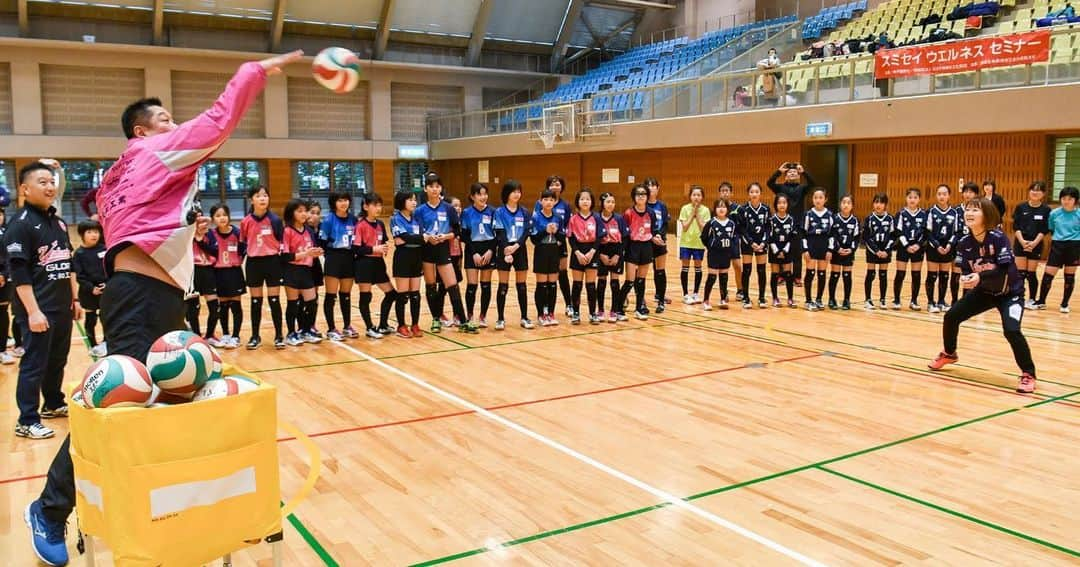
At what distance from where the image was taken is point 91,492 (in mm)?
2625

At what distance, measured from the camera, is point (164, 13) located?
79.9ft

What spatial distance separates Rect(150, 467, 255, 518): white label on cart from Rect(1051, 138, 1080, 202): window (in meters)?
16.0

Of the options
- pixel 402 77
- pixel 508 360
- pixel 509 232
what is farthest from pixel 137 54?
pixel 508 360

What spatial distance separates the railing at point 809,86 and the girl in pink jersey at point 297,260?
11805 millimetres

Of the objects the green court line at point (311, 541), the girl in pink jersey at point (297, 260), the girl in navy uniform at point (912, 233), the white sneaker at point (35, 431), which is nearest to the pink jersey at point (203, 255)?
the girl in pink jersey at point (297, 260)

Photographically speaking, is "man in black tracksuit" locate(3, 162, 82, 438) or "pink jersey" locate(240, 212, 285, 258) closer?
"man in black tracksuit" locate(3, 162, 82, 438)

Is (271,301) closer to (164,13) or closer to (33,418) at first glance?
(33,418)

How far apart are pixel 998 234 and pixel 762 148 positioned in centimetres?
1323

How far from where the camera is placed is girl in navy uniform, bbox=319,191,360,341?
8.74m

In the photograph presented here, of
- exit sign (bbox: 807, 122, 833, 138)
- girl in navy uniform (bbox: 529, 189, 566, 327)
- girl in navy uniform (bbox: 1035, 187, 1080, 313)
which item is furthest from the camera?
exit sign (bbox: 807, 122, 833, 138)

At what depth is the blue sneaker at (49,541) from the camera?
3.40 meters

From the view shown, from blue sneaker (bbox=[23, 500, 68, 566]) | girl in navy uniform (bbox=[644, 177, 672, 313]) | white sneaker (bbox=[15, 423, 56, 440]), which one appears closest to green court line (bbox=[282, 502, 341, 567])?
blue sneaker (bbox=[23, 500, 68, 566])

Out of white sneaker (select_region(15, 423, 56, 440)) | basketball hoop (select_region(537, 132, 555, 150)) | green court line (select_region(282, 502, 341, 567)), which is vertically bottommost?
green court line (select_region(282, 502, 341, 567))

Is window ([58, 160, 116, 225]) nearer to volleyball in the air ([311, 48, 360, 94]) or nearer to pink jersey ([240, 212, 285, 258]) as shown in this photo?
pink jersey ([240, 212, 285, 258])
